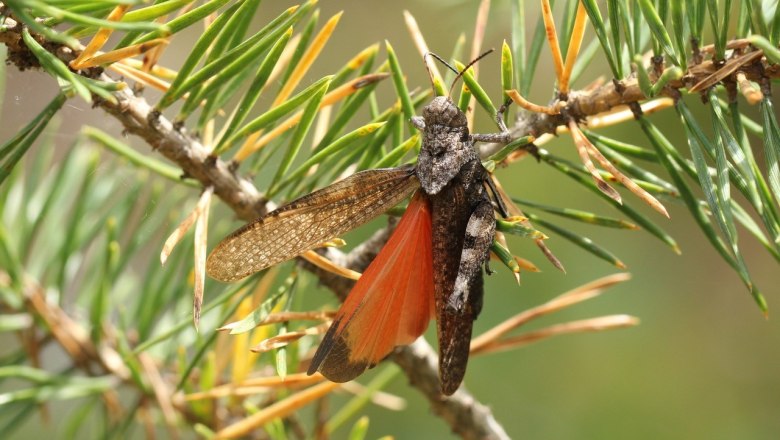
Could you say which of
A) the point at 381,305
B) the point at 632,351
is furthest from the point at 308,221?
the point at 632,351

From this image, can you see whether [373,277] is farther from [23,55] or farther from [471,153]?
[23,55]

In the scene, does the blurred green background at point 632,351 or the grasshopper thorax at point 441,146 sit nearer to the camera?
the grasshopper thorax at point 441,146

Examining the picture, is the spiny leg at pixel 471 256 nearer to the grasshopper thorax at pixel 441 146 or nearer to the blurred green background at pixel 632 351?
the grasshopper thorax at pixel 441 146

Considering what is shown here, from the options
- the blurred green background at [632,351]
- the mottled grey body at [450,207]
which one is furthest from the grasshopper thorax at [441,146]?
the blurred green background at [632,351]

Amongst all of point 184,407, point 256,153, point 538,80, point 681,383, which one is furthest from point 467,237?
point 538,80

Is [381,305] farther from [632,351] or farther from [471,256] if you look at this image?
[632,351]
